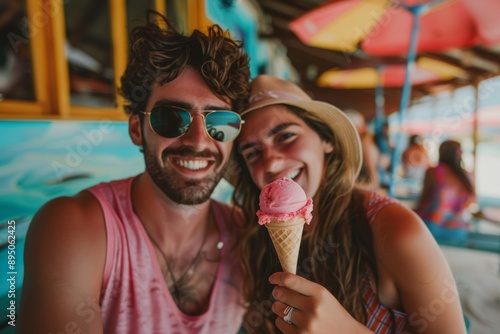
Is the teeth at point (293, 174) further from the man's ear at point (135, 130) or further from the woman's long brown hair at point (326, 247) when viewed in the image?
the man's ear at point (135, 130)

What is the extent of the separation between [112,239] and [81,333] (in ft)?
1.23

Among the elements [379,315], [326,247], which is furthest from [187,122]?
[379,315]

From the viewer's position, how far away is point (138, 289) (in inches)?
56.6

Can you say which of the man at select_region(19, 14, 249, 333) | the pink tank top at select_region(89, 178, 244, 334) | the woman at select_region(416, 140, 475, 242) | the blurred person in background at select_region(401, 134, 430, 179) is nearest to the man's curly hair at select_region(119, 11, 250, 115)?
the man at select_region(19, 14, 249, 333)

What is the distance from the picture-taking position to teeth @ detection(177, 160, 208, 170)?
1567 millimetres

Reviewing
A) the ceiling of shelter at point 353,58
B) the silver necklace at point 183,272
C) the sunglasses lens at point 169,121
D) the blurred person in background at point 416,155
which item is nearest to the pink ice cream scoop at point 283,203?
the sunglasses lens at point 169,121

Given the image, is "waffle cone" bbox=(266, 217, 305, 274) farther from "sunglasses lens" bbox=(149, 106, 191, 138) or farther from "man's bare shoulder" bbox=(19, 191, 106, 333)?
"man's bare shoulder" bbox=(19, 191, 106, 333)

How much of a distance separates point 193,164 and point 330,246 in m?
0.77

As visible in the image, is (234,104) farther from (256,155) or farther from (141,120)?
(141,120)

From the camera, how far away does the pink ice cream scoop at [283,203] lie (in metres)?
1.16

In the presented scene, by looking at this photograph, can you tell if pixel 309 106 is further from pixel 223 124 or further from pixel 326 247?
pixel 326 247

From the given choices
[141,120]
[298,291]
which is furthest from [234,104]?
[298,291]

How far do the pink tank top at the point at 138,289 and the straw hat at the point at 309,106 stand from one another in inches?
29.8

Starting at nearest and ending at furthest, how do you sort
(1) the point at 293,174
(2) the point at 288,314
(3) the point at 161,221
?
(2) the point at 288,314
(1) the point at 293,174
(3) the point at 161,221
